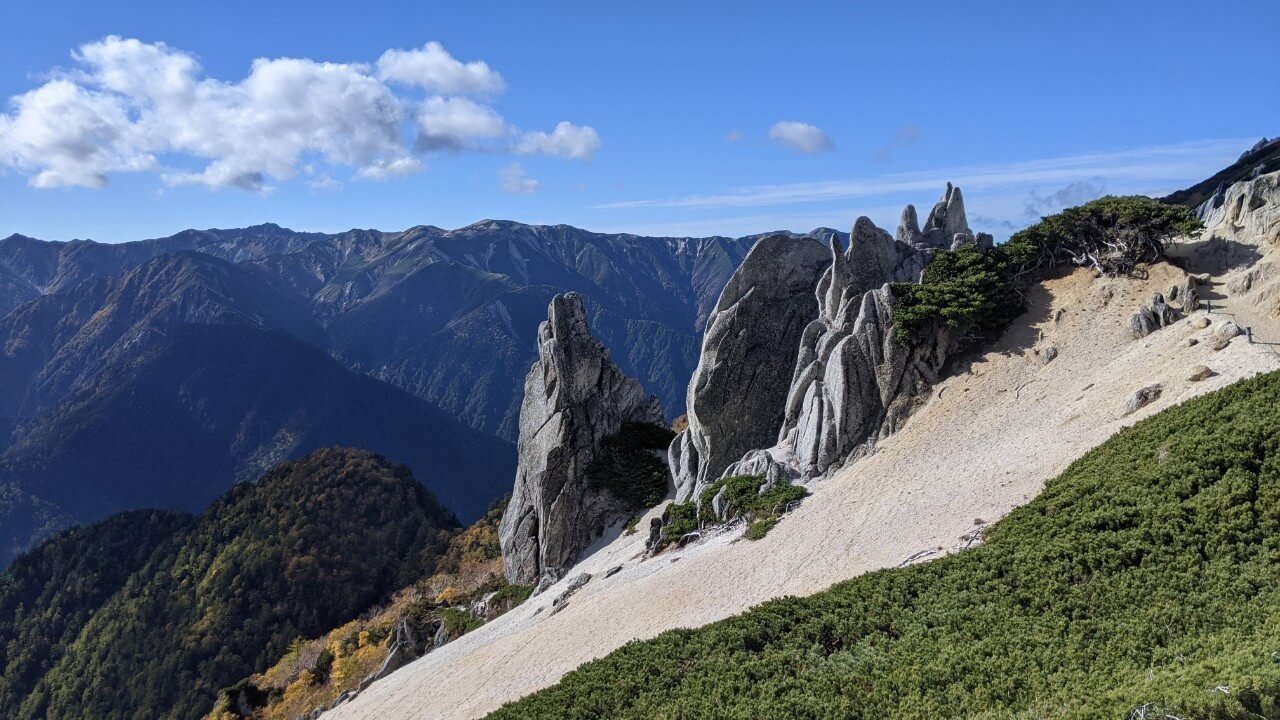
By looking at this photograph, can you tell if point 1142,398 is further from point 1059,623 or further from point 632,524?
point 632,524

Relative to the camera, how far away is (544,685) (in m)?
23.2

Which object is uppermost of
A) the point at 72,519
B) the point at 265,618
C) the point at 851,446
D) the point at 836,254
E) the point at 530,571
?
the point at 836,254

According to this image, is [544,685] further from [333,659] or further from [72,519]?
[72,519]

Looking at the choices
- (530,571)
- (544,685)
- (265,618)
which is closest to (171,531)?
(265,618)

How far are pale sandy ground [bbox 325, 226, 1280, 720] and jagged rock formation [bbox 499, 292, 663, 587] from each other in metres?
8.86

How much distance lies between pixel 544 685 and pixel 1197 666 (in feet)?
56.7

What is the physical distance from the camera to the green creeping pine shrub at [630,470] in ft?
148

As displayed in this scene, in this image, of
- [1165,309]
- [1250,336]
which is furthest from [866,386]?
[1250,336]

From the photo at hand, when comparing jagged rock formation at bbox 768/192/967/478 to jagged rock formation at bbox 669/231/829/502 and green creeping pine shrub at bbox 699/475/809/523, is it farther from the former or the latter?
jagged rock formation at bbox 669/231/829/502

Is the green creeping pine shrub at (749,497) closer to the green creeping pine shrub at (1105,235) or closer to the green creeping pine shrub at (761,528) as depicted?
the green creeping pine shrub at (761,528)

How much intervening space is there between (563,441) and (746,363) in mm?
12442

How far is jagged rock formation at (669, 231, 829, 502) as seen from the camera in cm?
4162

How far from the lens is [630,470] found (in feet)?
151

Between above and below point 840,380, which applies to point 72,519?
below
